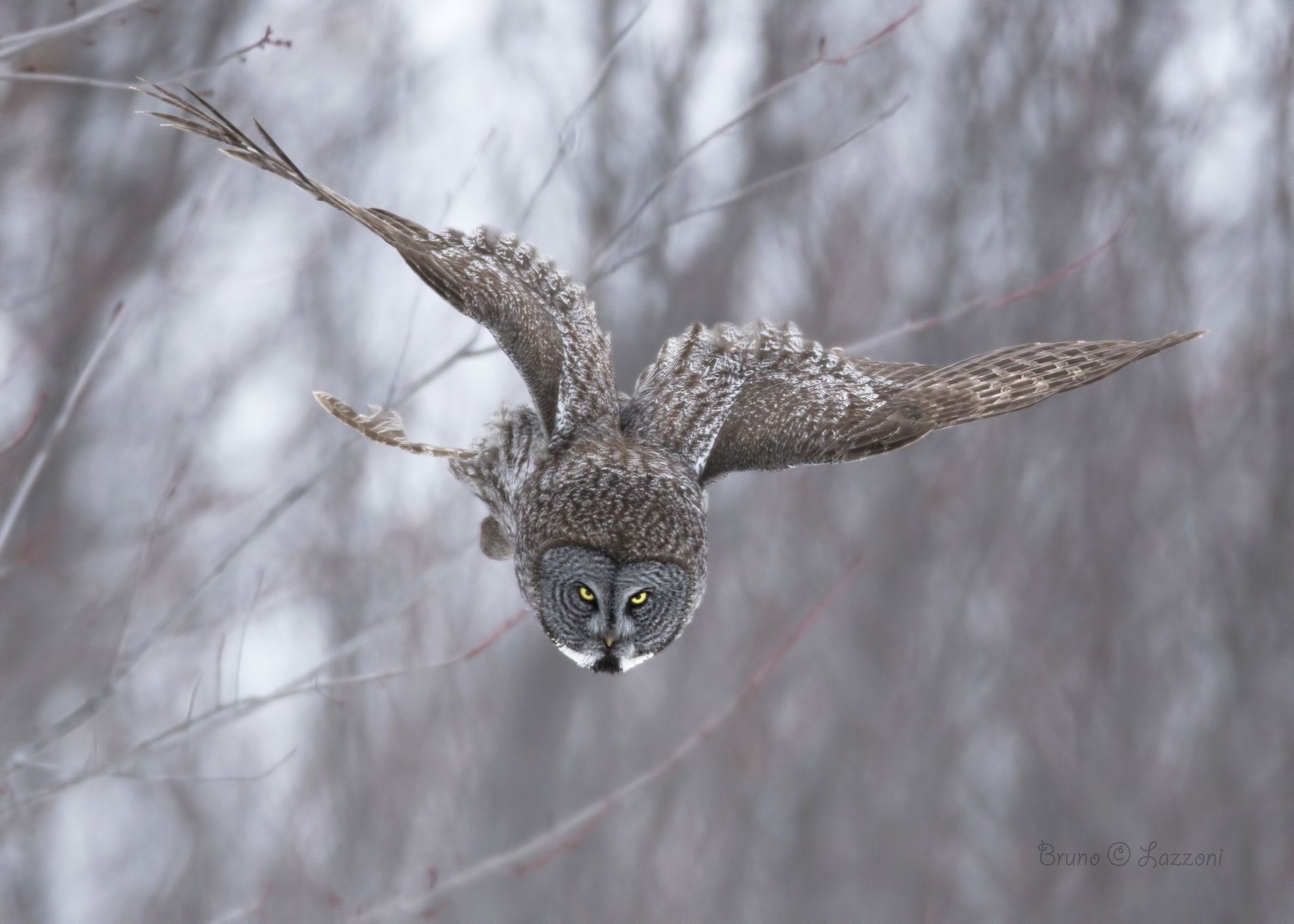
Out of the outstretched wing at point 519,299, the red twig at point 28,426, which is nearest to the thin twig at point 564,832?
the outstretched wing at point 519,299

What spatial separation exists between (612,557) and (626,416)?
0.67 meters

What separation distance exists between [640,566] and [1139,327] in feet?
27.0

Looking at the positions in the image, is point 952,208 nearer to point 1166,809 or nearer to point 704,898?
point 1166,809

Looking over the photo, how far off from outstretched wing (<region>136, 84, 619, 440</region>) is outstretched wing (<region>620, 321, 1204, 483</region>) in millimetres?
212

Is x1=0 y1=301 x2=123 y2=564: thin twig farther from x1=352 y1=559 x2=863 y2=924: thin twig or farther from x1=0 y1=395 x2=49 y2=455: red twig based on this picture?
x1=352 y1=559 x2=863 y2=924: thin twig

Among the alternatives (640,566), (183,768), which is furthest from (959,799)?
(640,566)

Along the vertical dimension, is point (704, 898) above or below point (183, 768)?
below

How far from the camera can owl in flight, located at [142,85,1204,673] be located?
292 centimetres

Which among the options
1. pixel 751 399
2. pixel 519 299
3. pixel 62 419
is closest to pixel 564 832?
pixel 751 399

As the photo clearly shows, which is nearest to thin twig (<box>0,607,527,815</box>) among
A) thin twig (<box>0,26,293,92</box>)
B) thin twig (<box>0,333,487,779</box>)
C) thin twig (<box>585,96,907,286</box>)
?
thin twig (<box>0,333,487,779</box>)

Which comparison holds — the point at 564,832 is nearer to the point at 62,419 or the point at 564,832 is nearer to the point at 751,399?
the point at 751,399

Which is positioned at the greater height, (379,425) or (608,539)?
(379,425)

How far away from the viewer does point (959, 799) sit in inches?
417

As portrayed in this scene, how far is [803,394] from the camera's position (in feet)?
11.5
